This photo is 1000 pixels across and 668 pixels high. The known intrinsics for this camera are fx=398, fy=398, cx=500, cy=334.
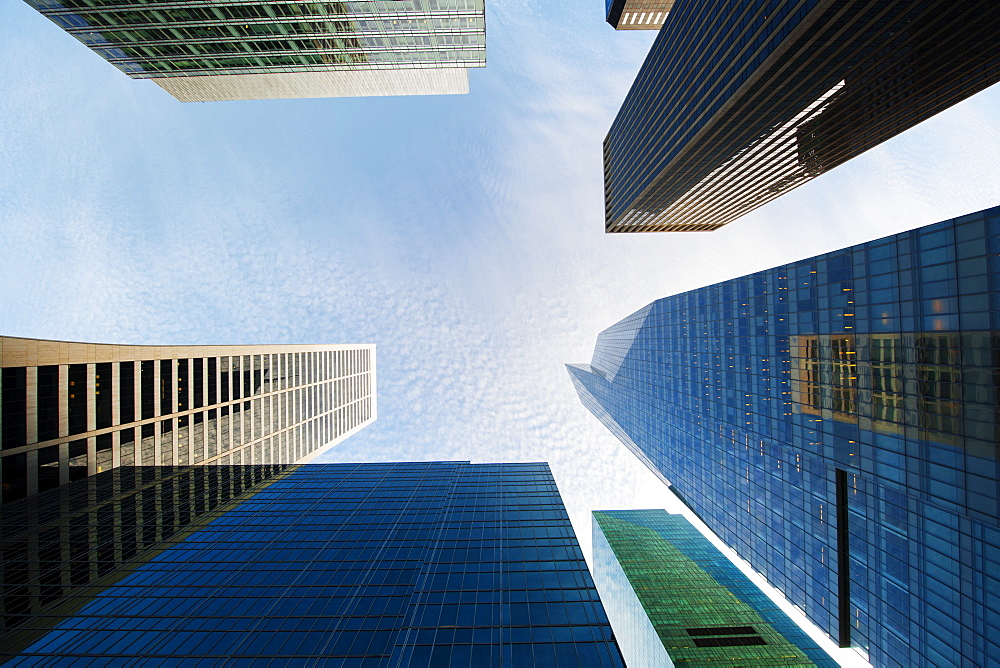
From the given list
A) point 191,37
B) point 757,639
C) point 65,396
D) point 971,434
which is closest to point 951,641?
point 971,434

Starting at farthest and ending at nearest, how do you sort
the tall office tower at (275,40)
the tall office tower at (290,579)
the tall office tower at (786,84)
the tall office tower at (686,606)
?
the tall office tower at (275,40)
the tall office tower at (686,606)
the tall office tower at (786,84)
the tall office tower at (290,579)

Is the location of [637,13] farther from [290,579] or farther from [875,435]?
[290,579]

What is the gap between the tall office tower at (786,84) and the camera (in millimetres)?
43219

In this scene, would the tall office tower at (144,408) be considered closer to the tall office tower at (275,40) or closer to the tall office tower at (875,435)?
the tall office tower at (275,40)

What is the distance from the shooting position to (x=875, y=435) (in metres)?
33.9

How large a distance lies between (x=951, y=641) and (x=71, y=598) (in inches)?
2586

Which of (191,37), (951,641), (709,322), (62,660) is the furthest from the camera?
(191,37)

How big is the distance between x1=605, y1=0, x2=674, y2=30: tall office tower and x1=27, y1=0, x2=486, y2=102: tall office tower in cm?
7494

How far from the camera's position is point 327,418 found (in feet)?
337

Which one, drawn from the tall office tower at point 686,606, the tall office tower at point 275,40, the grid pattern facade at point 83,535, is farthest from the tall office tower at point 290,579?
the tall office tower at point 275,40

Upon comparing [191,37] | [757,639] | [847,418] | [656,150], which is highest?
[191,37]

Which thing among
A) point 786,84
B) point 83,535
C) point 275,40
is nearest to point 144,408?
point 83,535

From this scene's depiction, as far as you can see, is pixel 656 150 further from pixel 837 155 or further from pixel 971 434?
pixel 971 434

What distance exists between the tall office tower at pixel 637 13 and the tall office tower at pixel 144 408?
13649cm
